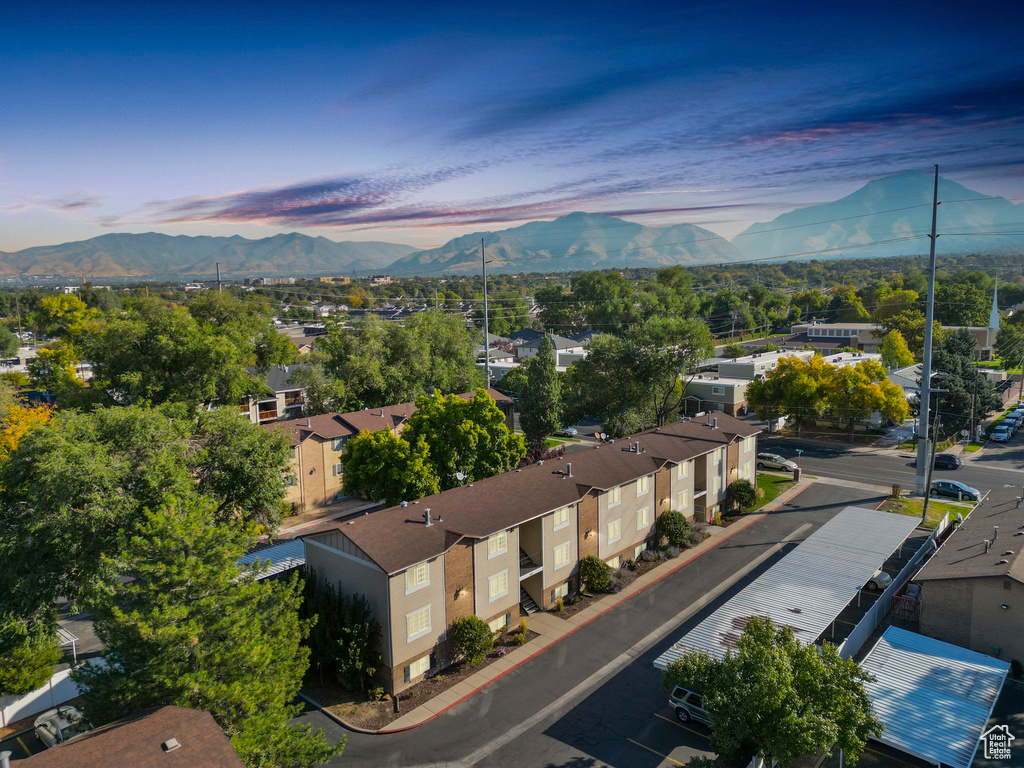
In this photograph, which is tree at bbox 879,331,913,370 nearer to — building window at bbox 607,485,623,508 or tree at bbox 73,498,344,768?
building window at bbox 607,485,623,508

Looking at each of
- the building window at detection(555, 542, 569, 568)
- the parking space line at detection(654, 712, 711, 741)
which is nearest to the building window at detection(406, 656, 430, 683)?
the building window at detection(555, 542, 569, 568)

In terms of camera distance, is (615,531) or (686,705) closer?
(686,705)

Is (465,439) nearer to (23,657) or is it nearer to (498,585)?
(498,585)

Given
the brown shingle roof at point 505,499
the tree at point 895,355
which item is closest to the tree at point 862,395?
the brown shingle roof at point 505,499

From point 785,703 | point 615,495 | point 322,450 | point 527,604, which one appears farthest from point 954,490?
point 322,450

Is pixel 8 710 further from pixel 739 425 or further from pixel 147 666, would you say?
pixel 739 425
